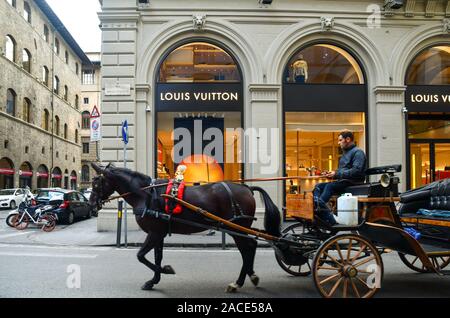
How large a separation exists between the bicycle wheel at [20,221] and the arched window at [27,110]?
23819mm

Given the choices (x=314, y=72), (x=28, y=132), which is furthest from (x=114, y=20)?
(x=28, y=132)

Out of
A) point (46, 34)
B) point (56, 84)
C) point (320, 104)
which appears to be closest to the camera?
point (320, 104)

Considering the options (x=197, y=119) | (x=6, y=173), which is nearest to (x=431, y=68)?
(x=197, y=119)

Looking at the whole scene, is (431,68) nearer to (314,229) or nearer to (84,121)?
(314,229)

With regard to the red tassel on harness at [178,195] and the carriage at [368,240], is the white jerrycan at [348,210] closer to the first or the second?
the carriage at [368,240]

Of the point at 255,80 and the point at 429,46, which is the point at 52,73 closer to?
the point at 255,80

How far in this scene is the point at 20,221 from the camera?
1605cm

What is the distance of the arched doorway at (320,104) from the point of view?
576 inches

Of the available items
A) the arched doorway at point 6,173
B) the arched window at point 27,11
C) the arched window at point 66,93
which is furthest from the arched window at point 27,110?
the arched window at point 66,93

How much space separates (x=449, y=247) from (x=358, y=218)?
1.35 metres

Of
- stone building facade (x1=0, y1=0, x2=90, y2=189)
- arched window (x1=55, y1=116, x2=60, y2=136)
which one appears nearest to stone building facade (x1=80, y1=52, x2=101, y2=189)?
stone building facade (x1=0, y1=0, x2=90, y2=189)

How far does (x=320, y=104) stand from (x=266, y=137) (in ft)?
7.54

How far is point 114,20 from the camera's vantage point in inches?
557

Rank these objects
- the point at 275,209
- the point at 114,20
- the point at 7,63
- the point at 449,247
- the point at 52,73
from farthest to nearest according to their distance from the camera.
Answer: the point at 52,73 < the point at 7,63 < the point at 114,20 < the point at 275,209 < the point at 449,247
